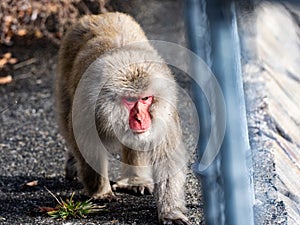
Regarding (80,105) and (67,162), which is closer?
(80,105)

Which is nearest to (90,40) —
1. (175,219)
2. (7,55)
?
(175,219)

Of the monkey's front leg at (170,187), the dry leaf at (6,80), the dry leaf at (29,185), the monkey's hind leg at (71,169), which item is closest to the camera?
the monkey's front leg at (170,187)

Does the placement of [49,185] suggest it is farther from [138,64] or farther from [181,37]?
[181,37]

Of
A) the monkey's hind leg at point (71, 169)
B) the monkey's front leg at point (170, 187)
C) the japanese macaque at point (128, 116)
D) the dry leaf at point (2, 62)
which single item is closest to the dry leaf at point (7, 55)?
the dry leaf at point (2, 62)

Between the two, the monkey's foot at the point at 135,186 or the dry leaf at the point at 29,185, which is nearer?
the monkey's foot at the point at 135,186

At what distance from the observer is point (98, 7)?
846 cm

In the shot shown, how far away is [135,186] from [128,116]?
866 mm

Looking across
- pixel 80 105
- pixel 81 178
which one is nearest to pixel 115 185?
pixel 81 178

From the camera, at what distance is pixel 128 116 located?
14.6 ft

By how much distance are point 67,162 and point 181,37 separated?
3299mm

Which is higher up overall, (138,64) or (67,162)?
(138,64)

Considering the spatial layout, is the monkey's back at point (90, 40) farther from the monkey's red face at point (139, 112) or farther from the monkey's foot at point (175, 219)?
the monkey's foot at point (175, 219)

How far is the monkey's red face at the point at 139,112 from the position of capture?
14.1 feet

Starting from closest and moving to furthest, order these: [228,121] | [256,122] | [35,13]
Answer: [228,121] < [256,122] < [35,13]
